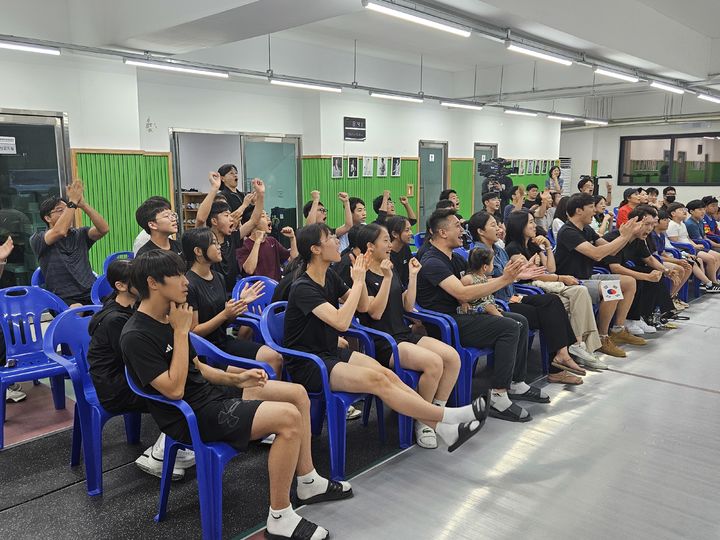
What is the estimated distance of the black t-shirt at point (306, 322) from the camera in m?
2.92

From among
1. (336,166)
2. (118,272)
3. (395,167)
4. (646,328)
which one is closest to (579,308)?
(646,328)

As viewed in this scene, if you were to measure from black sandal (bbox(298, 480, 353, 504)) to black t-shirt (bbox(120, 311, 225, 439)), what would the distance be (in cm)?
65

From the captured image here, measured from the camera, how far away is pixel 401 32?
8062mm

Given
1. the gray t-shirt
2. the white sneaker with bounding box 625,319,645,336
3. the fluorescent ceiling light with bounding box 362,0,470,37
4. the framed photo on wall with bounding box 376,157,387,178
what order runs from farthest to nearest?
the framed photo on wall with bounding box 376,157,387,178
the white sneaker with bounding box 625,319,645,336
the fluorescent ceiling light with bounding box 362,0,470,37
the gray t-shirt

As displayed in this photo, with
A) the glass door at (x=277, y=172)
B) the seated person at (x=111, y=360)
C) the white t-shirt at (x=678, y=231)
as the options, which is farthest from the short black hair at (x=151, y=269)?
the white t-shirt at (x=678, y=231)

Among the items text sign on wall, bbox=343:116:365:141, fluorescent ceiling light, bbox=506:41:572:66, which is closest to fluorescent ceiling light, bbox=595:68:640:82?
fluorescent ceiling light, bbox=506:41:572:66

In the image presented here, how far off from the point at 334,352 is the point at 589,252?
107 inches

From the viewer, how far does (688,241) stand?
7.27m

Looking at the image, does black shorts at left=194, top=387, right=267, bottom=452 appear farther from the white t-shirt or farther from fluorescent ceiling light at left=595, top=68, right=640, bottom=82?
the white t-shirt

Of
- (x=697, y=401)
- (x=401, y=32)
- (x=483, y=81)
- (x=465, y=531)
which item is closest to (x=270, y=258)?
(x=465, y=531)

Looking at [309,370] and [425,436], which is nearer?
[309,370]

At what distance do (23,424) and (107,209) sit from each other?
12.0ft

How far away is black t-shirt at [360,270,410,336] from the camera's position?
3438mm

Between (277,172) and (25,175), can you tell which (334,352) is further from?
(277,172)
